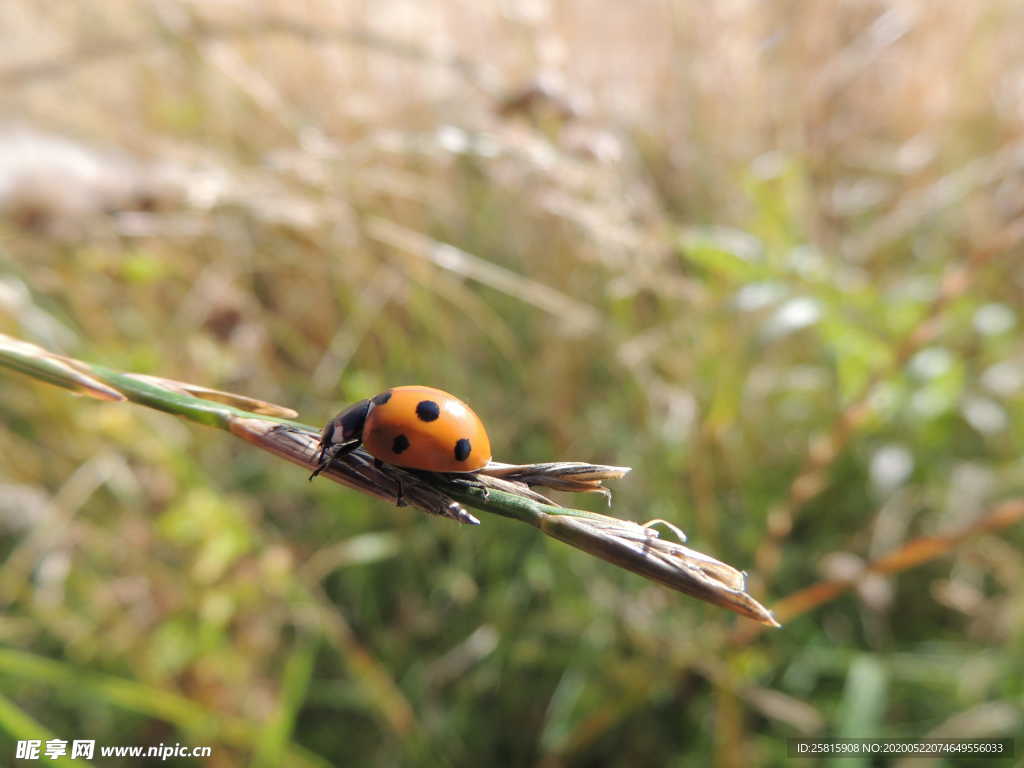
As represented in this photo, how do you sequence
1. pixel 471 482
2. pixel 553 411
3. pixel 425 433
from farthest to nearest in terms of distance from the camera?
pixel 553 411, pixel 425 433, pixel 471 482

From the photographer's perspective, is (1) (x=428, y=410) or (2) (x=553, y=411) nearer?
(1) (x=428, y=410)

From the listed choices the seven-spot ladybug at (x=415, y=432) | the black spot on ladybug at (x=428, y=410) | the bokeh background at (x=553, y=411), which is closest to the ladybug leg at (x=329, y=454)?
the seven-spot ladybug at (x=415, y=432)

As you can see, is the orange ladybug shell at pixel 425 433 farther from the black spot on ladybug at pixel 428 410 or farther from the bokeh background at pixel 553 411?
the bokeh background at pixel 553 411

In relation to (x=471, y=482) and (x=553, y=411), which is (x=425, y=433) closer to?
(x=471, y=482)

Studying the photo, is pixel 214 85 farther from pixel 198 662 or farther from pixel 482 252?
pixel 198 662

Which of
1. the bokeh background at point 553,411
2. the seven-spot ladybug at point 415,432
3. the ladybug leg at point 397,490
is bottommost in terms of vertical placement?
the ladybug leg at point 397,490

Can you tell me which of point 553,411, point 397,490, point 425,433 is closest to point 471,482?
point 397,490
